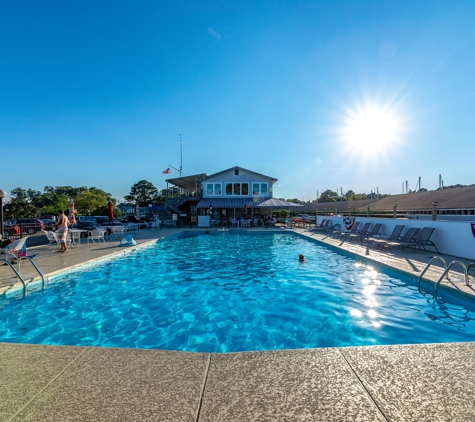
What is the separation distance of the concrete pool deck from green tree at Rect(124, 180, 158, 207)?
6832cm

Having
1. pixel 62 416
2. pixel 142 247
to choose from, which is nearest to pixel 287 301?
pixel 62 416

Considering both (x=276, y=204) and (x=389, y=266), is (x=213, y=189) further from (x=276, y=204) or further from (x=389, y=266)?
(x=389, y=266)

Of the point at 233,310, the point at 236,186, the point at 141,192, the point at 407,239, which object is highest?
the point at 141,192

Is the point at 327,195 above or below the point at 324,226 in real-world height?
above

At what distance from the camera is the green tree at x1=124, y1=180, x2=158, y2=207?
68.1 m

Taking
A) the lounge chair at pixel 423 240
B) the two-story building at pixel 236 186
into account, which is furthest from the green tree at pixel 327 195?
the lounge chair at pixel 423 240

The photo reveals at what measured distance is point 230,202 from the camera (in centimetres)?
2536

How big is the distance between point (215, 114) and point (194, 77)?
4.01m

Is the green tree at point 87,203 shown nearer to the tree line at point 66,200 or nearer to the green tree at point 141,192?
the tree line at point 66,200

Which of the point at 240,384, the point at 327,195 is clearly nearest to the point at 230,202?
the point at 240,384

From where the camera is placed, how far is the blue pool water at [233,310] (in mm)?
4383

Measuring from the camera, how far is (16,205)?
39.2 metres

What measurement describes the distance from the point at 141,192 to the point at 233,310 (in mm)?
69278

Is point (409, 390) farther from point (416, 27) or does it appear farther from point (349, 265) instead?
point (416, 27)
